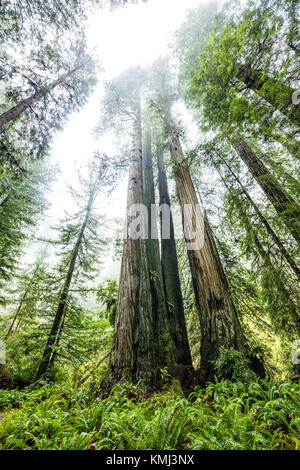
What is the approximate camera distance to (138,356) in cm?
283

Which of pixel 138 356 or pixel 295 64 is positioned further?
pixel 138 356

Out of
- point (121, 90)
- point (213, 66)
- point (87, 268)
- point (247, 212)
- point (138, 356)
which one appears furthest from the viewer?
point (121, 90)

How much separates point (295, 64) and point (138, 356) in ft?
15.0

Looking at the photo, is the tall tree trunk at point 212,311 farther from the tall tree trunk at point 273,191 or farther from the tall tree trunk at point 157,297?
the tall tree trunk at point 273,191

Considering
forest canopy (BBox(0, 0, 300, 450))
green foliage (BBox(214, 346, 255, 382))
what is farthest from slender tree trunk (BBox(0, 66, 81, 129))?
green foliage (BBox(214, 346, 255, 382))

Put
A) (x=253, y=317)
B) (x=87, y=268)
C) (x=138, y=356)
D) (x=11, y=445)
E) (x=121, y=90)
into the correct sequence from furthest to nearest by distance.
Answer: (x=121, y=90) < (x=87, y=268) < (x=253, y=317) < (x=138, y=356) < (x=11, y=445)

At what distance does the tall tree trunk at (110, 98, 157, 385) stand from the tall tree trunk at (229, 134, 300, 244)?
2784 millimetres

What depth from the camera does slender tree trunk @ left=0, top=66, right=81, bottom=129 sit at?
14.9ft

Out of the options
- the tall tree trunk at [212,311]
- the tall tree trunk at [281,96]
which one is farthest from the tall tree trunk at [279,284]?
the tall tree trunk at [281,96]

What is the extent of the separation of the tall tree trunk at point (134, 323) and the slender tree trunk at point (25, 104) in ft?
13.1

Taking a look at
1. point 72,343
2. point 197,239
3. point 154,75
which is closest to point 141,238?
point 197,239
